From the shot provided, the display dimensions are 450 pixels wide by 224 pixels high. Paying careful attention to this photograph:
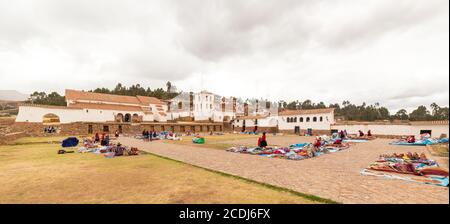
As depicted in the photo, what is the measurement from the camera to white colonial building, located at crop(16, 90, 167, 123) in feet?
109

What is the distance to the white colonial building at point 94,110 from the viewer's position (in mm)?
33250

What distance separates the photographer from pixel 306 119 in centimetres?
4531

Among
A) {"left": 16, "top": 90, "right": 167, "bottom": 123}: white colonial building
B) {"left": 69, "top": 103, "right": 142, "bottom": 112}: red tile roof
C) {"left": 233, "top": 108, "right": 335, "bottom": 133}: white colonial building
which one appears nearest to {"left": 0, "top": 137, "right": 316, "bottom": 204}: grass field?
{"left": 16, "top": 90, "right": 167, "bottom": 123}: white colonial building

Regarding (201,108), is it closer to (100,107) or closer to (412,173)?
(100,107)

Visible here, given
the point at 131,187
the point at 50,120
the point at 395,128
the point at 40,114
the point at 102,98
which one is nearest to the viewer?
the point at 131,187

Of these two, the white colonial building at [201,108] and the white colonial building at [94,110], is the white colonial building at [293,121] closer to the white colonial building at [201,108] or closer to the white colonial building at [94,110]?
the white colonial building at [201,108]

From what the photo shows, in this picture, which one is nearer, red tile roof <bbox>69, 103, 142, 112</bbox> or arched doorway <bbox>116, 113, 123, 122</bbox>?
red tile roof <bbox>69, 103, 142, 112</bbox>

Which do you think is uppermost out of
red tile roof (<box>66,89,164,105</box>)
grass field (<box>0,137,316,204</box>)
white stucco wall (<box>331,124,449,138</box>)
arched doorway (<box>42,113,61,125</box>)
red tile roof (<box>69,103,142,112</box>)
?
red tile roof (<box>66,89,164,105</box>)

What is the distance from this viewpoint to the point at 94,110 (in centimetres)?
4319

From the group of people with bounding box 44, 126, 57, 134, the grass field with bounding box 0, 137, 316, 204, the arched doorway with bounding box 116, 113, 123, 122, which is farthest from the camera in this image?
the arched doorway with bounding box 116, 113, 123, 122

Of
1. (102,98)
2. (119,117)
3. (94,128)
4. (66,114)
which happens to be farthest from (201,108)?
(66,114)

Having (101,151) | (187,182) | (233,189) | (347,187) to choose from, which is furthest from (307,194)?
(101,151)

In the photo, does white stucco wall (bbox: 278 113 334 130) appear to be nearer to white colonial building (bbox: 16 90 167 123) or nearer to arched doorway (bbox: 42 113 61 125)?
white colonial building (bbox: 16 90 167 123)
